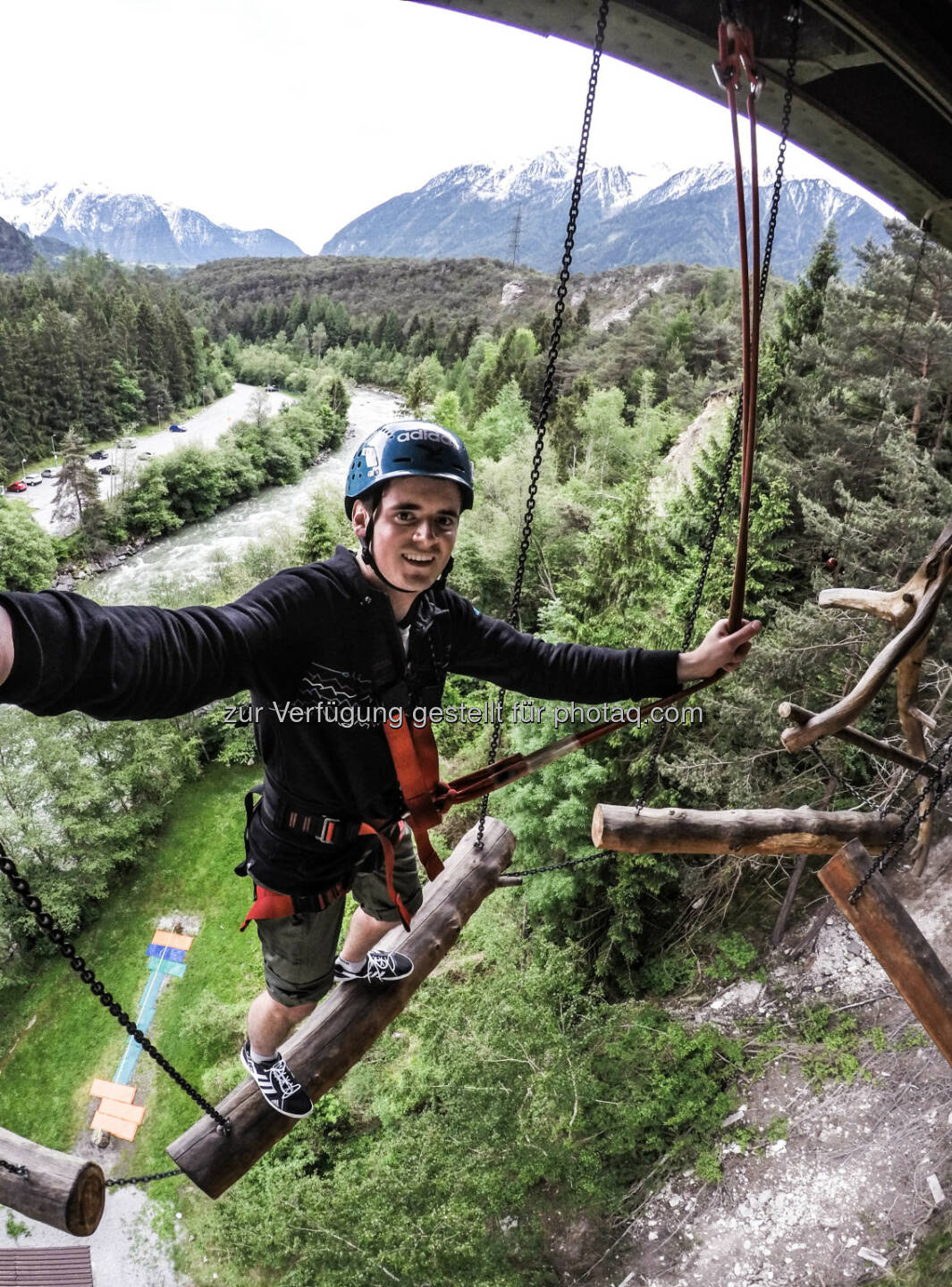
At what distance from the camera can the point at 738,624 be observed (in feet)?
7.63

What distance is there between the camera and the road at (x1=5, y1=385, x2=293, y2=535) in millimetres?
28441

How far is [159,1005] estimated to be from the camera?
12.8m

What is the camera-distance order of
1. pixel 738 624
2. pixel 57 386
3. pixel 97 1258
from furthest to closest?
1. pixel 57 386
2. pixel 97 1258
3. pixel 738 624

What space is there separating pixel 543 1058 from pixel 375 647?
655 cm

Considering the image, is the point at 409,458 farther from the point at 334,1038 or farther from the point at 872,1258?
the point at 872,1258

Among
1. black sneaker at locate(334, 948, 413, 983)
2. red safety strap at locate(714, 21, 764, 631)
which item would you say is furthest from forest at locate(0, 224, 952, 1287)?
black sneaker at locate(334, 948, 413, 983)

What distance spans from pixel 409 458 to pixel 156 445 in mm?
41263

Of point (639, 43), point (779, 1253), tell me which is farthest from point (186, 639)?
point (779, 1253)

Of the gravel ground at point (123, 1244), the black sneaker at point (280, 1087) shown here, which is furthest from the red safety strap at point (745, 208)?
the gravel ground at point (123, 1244)

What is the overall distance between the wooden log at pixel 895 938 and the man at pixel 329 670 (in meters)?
1.59

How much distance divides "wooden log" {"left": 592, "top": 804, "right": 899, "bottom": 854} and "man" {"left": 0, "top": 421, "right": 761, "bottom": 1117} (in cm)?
134

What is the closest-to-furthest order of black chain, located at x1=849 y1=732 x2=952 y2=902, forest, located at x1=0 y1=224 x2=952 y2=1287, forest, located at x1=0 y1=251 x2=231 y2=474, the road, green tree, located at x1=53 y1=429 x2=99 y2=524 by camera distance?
black chain, located at x1=849 y1=732 x2=952 y2=902, forest, located at x1=0 y1=224 x2=952 y2=1287, green tree, located at x1=53 y1=429 x2=99 y2=524, the road, forest, located at x1=0 y1=251 x2=231 y2=474

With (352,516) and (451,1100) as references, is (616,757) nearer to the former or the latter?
(451,1100)

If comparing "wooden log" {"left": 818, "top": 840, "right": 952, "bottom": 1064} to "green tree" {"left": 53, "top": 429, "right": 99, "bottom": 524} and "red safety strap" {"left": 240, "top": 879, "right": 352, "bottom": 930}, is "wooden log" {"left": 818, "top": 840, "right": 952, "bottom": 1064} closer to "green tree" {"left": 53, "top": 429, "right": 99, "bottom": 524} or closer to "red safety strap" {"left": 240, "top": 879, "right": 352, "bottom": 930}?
"red safety strap" {"left": 240, "top": 879, "right": 352, "bottom": 930}
